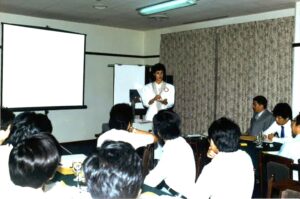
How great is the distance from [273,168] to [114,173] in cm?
210

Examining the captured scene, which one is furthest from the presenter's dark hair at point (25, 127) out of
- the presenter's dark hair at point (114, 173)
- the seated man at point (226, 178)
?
the presenter's dark hair at point (114, 173)

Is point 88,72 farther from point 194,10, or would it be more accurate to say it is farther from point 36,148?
point 36,148

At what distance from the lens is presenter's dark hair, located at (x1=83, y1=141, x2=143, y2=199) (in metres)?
1.20

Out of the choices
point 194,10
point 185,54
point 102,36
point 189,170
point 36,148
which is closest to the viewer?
point 36,148

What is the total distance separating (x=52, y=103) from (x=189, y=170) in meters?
4.62

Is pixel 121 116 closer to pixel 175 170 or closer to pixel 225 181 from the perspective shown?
pixel 175 170

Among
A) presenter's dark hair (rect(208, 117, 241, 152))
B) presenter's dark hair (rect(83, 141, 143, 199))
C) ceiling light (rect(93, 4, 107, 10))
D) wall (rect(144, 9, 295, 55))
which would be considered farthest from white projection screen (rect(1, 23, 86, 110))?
presenter's dark hair (rect(83, 141, 143, 199))

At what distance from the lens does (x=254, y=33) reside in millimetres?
6617

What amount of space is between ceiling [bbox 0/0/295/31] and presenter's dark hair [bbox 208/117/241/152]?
3790mm

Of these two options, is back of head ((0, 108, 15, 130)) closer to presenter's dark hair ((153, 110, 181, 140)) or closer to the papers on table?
the papers on table

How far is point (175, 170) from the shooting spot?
→ 252 cm

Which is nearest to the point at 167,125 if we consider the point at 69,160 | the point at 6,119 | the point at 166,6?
the point at 69,160

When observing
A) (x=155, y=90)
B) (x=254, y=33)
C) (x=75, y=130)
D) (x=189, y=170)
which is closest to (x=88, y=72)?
(x=75, y=130)

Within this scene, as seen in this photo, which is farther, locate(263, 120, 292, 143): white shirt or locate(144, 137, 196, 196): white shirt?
locate(263, 120, 292, 143): white shirt
